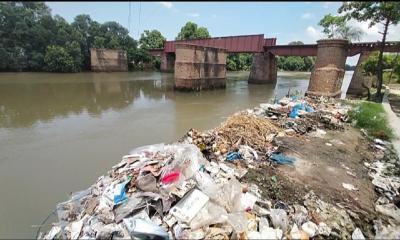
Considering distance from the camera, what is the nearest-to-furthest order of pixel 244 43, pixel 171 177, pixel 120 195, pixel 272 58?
pixel 120 195
pixel 171 177
pixel 244 43
pixel 272 58

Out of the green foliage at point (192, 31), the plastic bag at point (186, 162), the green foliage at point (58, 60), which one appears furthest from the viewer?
the green foliage at point (192, 31)

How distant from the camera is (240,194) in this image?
13.0 feet

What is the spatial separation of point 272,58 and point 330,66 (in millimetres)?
11353

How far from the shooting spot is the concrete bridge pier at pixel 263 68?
1057 inches

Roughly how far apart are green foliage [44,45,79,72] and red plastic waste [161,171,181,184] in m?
32.4

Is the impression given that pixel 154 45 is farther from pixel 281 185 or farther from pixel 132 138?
pixel 281 185

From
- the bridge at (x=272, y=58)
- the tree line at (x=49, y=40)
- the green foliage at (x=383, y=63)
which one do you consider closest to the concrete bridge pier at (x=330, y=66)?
the bridge at (x=272, y=58)

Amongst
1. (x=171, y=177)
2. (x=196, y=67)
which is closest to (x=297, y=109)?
(x=171, y=177)

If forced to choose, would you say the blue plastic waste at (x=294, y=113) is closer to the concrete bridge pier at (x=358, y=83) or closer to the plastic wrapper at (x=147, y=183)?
the plastic wrapper at (x=147, y=183)

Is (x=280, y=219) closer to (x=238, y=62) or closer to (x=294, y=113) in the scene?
(x=294, y=113)

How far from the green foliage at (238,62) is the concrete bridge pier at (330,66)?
3379 cm

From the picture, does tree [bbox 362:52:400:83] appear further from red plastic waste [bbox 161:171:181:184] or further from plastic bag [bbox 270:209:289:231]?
red plastic waste [bbox 161:171:181:184]

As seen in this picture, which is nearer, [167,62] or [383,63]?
[383,63]

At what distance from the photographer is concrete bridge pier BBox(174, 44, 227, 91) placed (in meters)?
18.7
